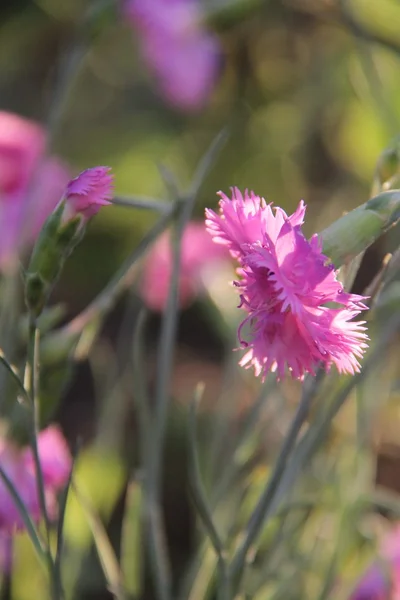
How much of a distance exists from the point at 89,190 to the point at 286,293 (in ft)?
0.34

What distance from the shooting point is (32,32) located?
1.88m

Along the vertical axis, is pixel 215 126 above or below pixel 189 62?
below

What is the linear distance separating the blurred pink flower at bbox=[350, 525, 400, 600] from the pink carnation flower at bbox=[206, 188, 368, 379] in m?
0.26

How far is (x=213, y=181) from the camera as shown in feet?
5.69

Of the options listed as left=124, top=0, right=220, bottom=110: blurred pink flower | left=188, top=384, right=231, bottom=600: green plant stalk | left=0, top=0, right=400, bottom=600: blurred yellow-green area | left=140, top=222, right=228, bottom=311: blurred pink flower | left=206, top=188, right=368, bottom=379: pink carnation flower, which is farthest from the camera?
left=124, top=0, right=220, bottom=110: blurred pink flower

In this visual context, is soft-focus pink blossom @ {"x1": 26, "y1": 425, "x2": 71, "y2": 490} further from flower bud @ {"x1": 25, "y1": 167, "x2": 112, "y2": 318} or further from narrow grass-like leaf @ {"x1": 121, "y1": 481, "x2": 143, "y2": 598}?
flower bud @ {"x1": 25, "y1": 167, "x2": 112, "y2": 318}

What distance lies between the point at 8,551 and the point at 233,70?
1.31m

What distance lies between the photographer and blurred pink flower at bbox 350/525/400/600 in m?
0.61

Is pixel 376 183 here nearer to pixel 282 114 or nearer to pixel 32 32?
pixel 282 114

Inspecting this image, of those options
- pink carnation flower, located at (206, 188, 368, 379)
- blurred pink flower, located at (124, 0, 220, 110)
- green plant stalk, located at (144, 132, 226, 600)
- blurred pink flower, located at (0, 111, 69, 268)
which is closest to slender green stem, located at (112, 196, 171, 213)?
green plant stalk, located at (144, 132, 226, 600)

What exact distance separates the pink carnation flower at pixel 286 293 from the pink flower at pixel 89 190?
0.17 ft

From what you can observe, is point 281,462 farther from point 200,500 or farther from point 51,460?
point 51,460

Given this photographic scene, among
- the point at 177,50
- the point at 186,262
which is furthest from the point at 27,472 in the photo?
the point at 177,50

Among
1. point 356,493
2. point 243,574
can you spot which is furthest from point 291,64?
point 243,574
